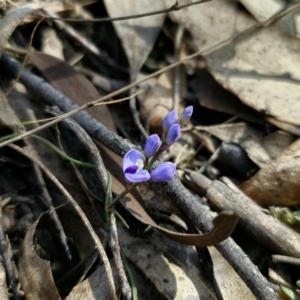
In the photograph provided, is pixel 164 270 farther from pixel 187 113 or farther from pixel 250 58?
pixel 250 58

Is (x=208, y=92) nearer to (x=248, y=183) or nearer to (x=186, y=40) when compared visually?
(x=186, y=40)

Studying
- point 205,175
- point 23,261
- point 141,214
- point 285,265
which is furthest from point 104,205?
point 285,265

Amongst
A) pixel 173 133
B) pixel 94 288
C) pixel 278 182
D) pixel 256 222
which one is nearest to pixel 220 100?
pixel 278 182

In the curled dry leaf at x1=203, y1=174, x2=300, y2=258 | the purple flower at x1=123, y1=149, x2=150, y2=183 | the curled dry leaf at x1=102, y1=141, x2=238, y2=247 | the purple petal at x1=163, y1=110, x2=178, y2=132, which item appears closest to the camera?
the curled dry leaf at x1=102, y1=141, x2=238, y2=247

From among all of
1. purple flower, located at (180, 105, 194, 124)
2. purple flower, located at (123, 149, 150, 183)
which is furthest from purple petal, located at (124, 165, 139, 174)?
purple flower, located at (180, 105, 194, 124)

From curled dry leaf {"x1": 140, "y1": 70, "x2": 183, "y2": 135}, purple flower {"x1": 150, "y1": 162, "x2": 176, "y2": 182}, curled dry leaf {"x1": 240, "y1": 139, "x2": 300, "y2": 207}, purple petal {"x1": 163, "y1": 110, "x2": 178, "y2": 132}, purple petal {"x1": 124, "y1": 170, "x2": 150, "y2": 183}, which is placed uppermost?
purple petal {"x1": 163, "y1": 110, "x2": 178, "y2": 132}

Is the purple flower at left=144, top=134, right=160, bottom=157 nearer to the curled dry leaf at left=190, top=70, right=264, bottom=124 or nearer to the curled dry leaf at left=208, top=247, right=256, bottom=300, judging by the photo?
the curled dry leaf at left=208, top=247, right=256, bottom=300

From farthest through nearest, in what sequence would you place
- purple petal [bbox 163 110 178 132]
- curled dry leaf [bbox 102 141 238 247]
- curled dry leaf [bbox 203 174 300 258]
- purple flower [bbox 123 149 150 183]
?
curled dry leaf [bbox 203 174 300 258] < purple petal [bbox 163 110 178 132] < purple flower [bbox 123 149 150 183] < curled dry leaf [bbox 102 141 238 247]

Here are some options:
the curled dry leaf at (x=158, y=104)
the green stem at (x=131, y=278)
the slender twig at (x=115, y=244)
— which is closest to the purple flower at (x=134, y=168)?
the slender twig at (x=115, y=244)
